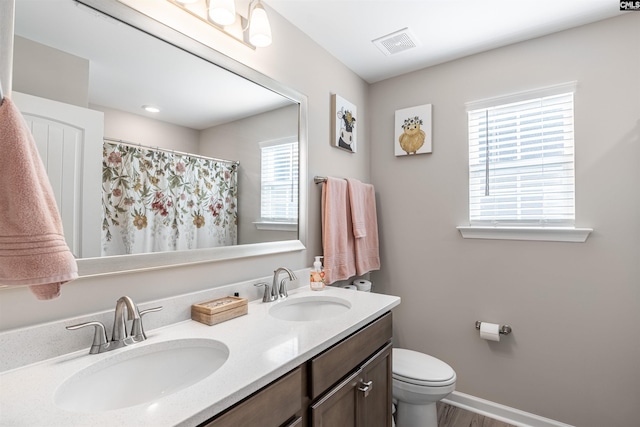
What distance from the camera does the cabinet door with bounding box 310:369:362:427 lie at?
3.34 feet

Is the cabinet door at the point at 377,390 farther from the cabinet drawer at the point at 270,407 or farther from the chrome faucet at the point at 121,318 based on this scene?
the chrome faucet at the point at 121,318

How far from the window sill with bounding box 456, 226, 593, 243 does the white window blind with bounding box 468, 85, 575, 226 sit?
2.4 inches

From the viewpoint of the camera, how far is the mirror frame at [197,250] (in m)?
1.02

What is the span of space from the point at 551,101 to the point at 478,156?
0.49 metres

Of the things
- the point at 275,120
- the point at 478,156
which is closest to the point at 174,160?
the point at 275,120

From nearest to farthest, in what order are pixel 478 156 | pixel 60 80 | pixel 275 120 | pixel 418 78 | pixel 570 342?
pixel 60 80, pixel 275 120, pixel 570 342, pixel 478 156, pixel 418 78

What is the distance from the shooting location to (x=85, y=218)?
986 millimetres

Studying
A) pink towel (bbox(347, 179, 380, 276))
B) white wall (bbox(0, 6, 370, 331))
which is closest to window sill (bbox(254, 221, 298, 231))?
white wall (bbox(0, 6, 370, 331))

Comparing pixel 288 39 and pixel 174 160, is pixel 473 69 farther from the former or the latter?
pixel 174 160

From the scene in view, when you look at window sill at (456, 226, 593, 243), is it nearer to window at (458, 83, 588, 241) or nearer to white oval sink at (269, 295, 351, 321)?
window at (458, 83, 588, 241)

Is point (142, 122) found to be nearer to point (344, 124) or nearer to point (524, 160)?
point (344, 124)

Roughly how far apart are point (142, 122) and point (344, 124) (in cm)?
135

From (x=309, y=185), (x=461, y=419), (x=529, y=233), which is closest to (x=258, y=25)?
(x=309, y=185)

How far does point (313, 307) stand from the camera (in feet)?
5.27
